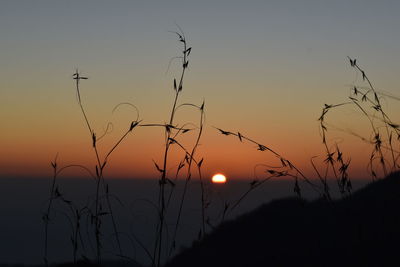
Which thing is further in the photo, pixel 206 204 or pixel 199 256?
pixel 199 256

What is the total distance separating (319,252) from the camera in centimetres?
476

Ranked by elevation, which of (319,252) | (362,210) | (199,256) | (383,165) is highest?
(383,165)

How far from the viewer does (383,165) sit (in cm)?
336

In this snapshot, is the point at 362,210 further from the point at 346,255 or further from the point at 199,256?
the point at 199,256

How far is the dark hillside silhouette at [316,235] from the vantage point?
3.98 metres

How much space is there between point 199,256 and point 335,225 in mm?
4068

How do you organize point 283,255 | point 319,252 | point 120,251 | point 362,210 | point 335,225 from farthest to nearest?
1. point 335,225
2. point 283,255
3. point 362,210
4. point 319,252
5. point 120,251

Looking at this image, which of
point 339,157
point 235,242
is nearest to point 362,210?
point 339,157

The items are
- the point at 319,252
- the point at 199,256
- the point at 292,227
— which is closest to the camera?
the point at 319,252

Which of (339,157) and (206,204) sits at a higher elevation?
(339,157)

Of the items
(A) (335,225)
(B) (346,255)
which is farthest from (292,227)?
(B) (346,255)

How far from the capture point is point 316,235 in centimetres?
586

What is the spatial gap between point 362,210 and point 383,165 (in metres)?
2.02

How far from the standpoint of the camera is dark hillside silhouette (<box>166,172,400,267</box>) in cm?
398
